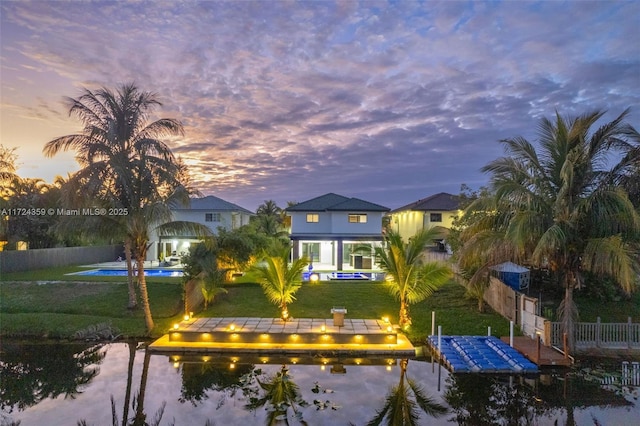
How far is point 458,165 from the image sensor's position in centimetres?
3531

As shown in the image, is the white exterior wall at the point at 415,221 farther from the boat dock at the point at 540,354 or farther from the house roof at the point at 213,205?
the boat dock at the point at 540,354

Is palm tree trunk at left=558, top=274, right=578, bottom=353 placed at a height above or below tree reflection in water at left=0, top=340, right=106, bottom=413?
above

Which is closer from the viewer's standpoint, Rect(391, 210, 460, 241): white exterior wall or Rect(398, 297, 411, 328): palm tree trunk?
Rect(398, 297, 411, 328): palm tree trunk

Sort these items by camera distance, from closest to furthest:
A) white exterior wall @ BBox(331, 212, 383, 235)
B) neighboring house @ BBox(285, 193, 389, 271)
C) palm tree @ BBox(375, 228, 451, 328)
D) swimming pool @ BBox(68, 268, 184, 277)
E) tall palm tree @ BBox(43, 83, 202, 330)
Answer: tall palm tree @ BBox(43, 83, 202, 330)
palm tree @ BBox(375, 228, 451, 328)
swimming pool @ BBox(68, 268, 184, 277)
neighboring house @ BBox(285, 193, 389, 271)
white exterior wall @ BBox(331, 212, 383, 235)

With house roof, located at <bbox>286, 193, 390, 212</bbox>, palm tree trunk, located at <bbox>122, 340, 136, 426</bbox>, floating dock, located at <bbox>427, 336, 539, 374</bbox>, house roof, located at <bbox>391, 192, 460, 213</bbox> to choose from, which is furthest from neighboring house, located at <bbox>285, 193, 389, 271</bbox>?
palm tree trunk, located at <bbox>122, 340, 136, 426</bbox>

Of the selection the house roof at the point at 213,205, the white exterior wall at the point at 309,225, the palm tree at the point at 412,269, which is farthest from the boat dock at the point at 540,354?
the house roof at the point at 213,205

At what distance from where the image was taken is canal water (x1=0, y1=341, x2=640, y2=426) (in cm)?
824

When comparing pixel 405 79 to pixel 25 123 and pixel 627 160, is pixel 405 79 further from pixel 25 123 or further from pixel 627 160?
A: pixel 25 123

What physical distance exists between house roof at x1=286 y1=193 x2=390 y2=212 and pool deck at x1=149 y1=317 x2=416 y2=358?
48.5ft

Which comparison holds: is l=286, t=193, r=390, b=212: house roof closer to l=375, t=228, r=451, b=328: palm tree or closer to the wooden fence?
l=375, t=228, r=451, b=328: palm tree

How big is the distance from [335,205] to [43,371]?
803 inches

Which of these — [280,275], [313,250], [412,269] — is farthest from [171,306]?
[313,250]

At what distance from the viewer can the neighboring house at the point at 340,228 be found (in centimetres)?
2738

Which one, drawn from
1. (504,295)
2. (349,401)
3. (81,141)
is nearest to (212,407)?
(349,401)
